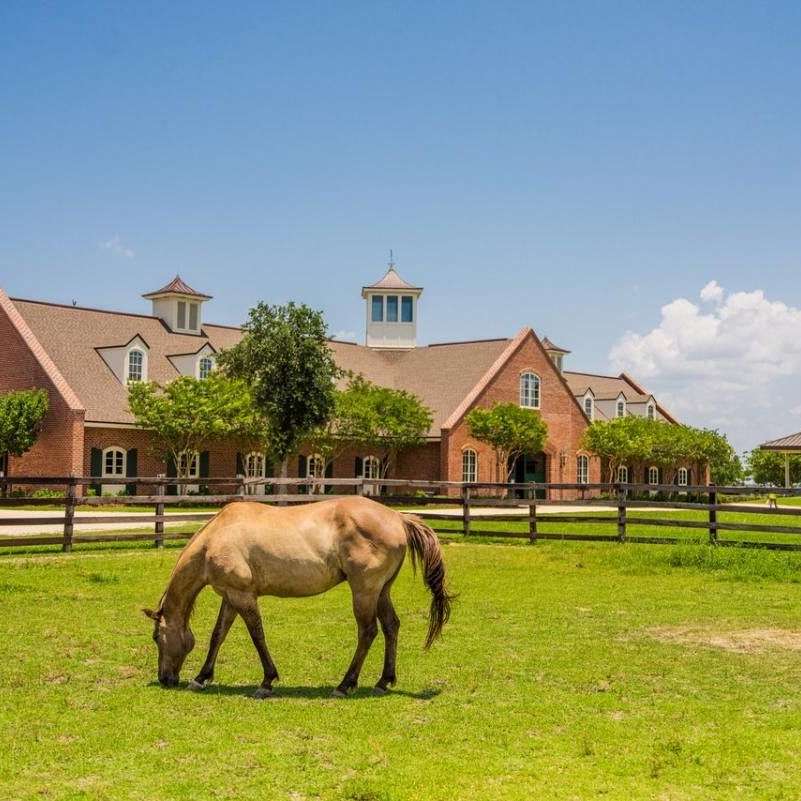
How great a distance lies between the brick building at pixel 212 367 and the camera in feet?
137

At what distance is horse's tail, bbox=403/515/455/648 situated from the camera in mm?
9039

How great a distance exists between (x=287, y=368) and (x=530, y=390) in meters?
17.5

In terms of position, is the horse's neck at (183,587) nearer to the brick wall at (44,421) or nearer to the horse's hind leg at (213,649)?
the horse's hind leg at (213,649)

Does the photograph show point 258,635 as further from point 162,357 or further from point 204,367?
point 162,357

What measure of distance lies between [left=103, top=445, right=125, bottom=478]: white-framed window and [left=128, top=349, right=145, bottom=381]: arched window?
3.80 m

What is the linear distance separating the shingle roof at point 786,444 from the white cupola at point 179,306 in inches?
1170

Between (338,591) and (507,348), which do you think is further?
(507,348)

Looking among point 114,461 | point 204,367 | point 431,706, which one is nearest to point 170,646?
point 431,706

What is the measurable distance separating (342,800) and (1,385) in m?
Result: 39.9

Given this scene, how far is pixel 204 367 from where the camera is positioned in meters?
46.3

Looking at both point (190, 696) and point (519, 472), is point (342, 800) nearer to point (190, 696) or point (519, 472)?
point (190, 696)

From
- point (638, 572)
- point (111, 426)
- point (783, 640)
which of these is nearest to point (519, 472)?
point (111, 426)

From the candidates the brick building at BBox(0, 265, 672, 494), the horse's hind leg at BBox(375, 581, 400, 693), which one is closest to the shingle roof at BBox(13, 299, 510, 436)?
the brick building at BBox(0, 265, 672, 494)

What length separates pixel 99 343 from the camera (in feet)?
152
